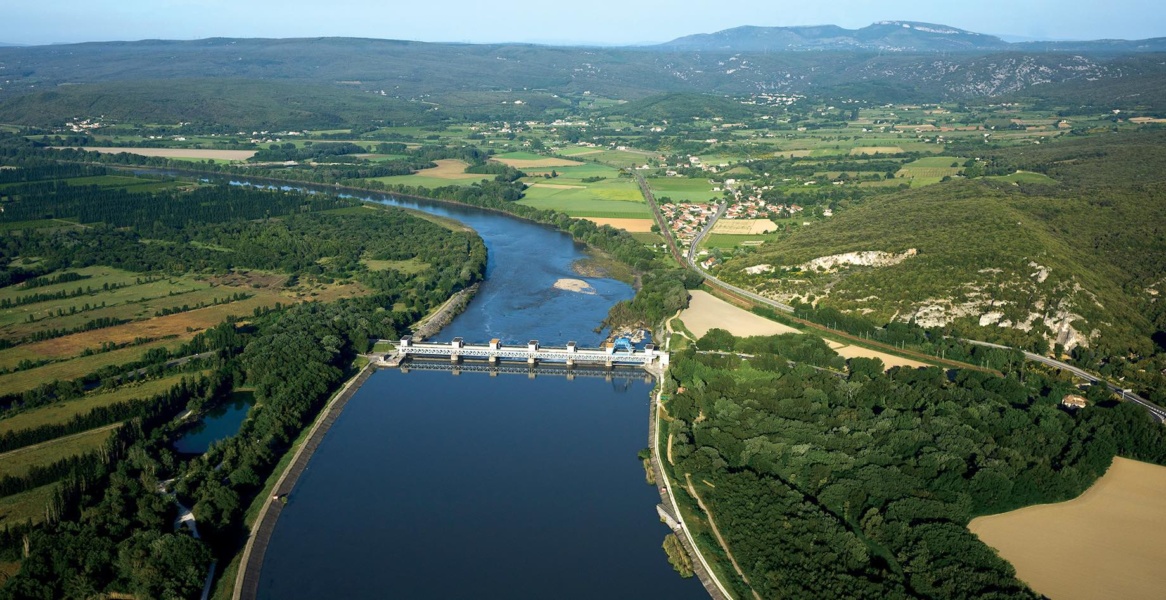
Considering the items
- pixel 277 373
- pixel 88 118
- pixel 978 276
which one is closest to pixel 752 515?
pixel 277 373

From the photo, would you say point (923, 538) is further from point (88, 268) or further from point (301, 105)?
point (301, 105)

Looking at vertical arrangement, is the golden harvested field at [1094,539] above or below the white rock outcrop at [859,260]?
below

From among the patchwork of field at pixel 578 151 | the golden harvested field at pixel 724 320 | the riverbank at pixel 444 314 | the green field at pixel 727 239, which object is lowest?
the riverbank at pixel 444 314

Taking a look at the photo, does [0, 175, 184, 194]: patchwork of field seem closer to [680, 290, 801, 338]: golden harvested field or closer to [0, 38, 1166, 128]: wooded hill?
[0, 38, 1166, 128]: wooded hill

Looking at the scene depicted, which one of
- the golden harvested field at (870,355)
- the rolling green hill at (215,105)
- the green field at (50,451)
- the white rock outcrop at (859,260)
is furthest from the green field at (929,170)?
the rolling green hill at (215,105)

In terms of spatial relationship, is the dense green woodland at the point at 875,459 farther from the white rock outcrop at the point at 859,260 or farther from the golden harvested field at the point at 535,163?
the golden harvested field at the point at 535,163

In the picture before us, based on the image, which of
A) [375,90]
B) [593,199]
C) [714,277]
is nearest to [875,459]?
[714,277]

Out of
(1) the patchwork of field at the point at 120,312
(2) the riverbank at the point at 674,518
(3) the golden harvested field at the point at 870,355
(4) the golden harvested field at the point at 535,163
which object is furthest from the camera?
(4) the golden harvested field at the point at 535,163

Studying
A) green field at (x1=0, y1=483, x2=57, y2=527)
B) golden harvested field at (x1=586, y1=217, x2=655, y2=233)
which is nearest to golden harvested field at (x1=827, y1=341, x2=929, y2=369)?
golden harvested field at (x1=586, y1=217, x2=655, y2=233)
